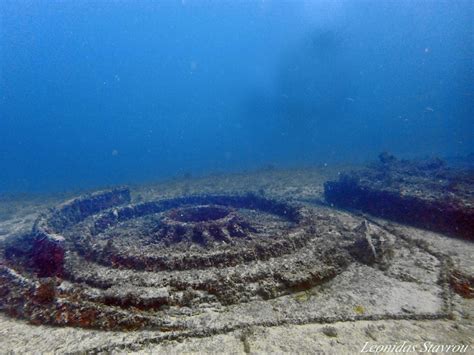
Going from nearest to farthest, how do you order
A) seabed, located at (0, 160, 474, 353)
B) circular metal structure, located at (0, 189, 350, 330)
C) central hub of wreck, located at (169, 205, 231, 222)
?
1. seabed, located at (0, 160, 474, 353)
2. circular metal structure, located at (0, 189, 350, 330)
3. central hub of wreck, located at (169, 205, 231, 222)

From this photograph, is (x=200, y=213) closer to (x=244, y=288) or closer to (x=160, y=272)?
(x=160, y=272)

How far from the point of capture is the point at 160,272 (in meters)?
5.78

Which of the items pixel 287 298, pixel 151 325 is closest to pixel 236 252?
pixel 287 298

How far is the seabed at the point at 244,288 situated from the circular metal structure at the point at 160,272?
24 mm

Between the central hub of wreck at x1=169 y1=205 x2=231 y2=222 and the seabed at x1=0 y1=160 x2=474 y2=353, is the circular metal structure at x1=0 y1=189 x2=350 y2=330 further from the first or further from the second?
the central hub of wreck at x1=169 y1=205 x2=231 y2=222

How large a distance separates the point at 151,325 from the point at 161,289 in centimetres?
85

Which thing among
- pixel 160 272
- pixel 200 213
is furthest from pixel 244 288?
pixel 200 213


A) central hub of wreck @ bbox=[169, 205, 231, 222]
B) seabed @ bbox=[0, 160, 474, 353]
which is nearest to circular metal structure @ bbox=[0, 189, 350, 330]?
seabed @ bbox=[0, 160, 474, 353]

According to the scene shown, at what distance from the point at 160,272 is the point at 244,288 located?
6.35ft

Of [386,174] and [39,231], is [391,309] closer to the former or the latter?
[39,231]

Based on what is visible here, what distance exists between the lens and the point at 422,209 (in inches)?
349

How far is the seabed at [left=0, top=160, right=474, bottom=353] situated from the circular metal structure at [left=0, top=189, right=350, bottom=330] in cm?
2

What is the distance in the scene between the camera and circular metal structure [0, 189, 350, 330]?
15.4 feet

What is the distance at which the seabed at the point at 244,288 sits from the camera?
409cm
